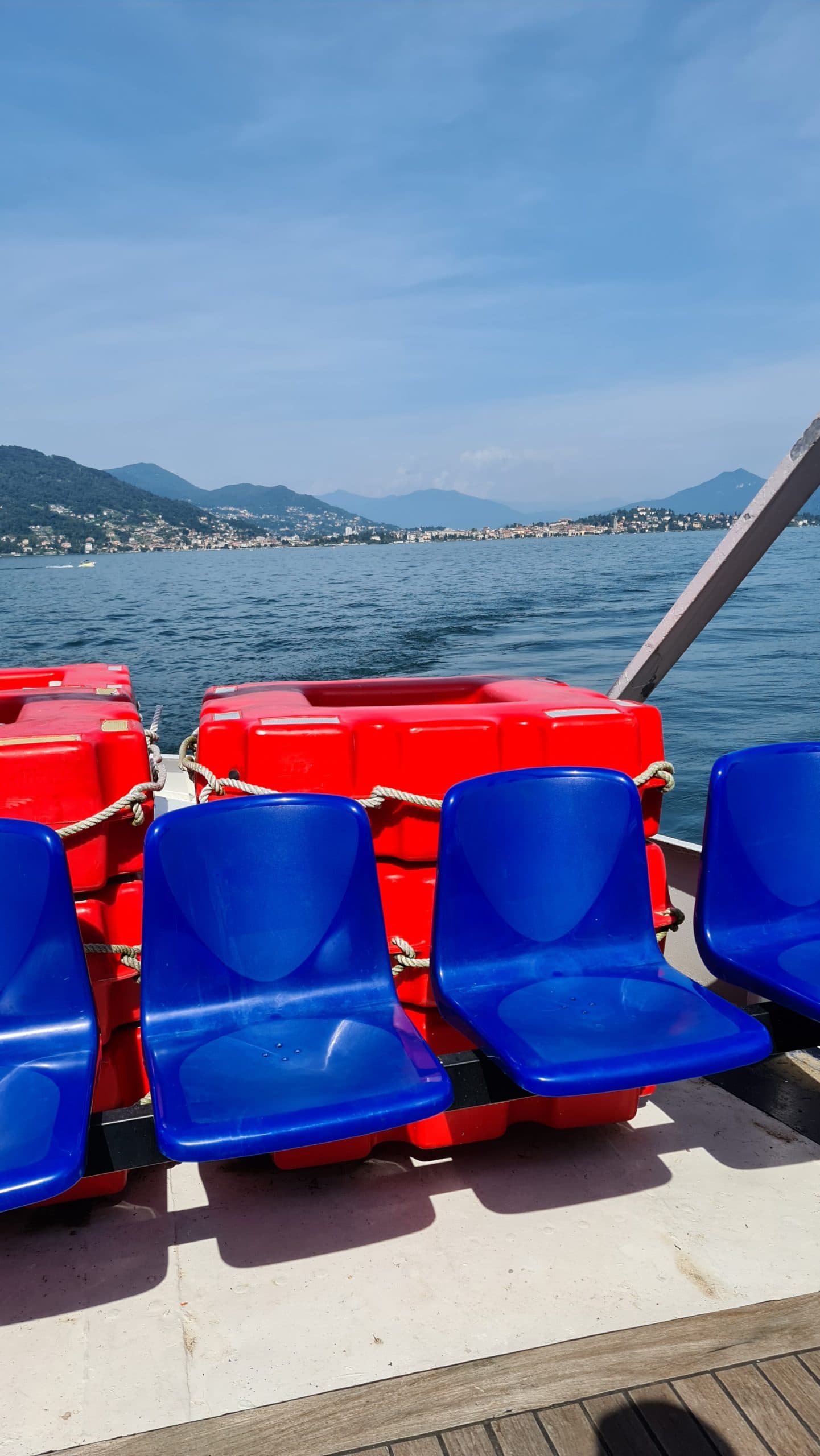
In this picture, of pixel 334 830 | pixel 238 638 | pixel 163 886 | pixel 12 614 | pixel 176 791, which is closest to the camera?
pixel 163 886

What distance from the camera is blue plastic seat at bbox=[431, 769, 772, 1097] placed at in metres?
1.87

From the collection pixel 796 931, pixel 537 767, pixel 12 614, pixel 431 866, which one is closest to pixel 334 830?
pixel 431 866

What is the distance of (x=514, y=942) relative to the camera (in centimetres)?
211

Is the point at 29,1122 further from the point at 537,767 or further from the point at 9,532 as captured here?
the point at 9,532

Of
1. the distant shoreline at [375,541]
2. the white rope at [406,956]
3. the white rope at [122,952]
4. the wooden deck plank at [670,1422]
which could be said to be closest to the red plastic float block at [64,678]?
the white rope at [122,952]

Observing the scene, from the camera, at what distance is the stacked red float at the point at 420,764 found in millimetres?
2090

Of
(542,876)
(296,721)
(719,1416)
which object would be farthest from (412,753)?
(719,1416)

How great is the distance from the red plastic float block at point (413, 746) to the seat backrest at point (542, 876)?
12cm

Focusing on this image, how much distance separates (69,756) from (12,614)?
2992 cm

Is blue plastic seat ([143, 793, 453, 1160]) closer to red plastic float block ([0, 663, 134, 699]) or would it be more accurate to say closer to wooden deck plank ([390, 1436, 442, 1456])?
wooden deck plank ([390, 1436, 442, 1456])

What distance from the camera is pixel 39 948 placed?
5.94 ft

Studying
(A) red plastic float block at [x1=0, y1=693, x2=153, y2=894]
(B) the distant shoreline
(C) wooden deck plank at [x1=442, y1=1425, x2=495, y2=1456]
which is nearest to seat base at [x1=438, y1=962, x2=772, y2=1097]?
(C) wooden deck plank at [x1=442, y1=1425, x2=495, y2=1456]

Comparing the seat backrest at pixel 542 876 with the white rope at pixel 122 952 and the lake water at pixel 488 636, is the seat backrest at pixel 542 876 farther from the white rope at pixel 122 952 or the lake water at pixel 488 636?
the lake water at pixel 488 636

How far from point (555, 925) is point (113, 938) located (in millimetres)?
944
